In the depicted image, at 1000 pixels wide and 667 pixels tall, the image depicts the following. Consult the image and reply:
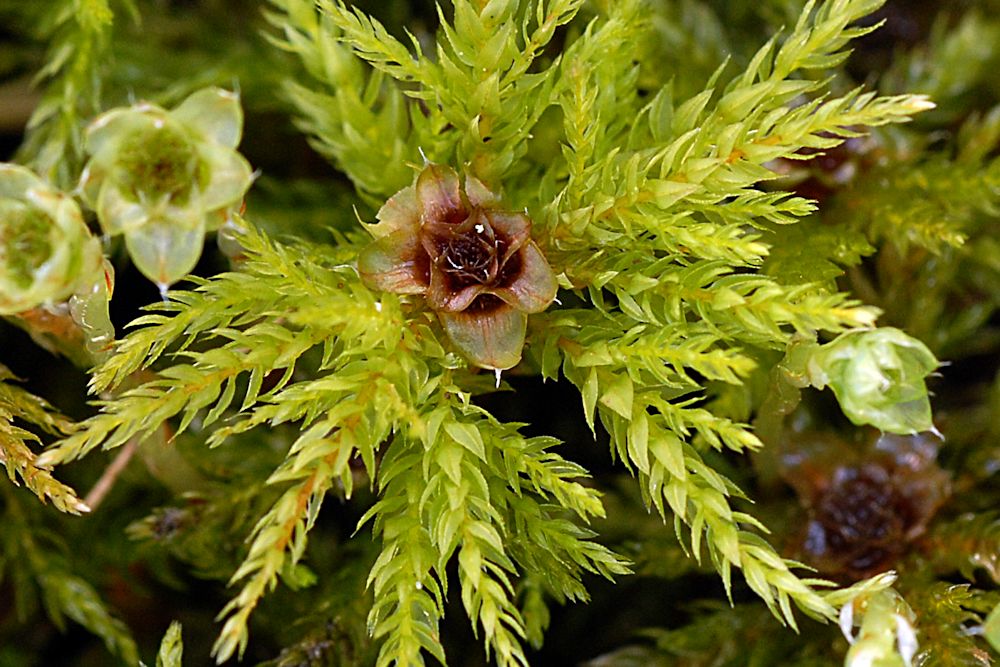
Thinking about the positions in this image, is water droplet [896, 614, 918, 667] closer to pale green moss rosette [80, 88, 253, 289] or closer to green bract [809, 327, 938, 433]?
green bract [809, 327, 938, 433]

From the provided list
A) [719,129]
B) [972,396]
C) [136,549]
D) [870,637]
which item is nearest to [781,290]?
[719,129]

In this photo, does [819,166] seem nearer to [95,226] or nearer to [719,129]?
[719,129]

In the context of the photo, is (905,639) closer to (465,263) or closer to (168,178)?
(465,263)

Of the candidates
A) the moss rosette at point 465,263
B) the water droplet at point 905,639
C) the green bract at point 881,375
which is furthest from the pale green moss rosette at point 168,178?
the water droplet at point 905,639

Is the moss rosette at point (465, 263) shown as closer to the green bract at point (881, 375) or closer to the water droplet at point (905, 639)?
the green bract at point (881, 375)

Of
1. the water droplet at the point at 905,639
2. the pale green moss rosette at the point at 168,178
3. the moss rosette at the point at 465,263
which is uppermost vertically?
the pale green moss rosette at the point at 168,178

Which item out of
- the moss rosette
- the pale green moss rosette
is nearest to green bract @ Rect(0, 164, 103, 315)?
the pale green moss rosette
